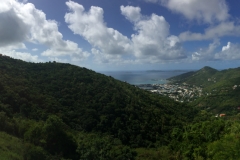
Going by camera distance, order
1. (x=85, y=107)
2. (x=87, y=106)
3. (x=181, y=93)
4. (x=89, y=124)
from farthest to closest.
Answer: (x=181, y=93) → (x=87, y=106) → (x=85, y=107) → (x=89, y=124)

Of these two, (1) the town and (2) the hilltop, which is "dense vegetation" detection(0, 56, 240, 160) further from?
(1) the town

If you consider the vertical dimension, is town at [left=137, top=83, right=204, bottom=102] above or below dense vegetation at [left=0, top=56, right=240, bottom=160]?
below

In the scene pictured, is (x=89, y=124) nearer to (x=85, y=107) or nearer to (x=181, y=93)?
(x=85, y=107)

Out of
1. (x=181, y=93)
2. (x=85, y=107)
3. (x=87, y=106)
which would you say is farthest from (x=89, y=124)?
(x=181, y=93)

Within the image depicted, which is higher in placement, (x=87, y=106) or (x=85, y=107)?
(x=87, y=106)

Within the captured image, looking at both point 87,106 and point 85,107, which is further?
point 87,106

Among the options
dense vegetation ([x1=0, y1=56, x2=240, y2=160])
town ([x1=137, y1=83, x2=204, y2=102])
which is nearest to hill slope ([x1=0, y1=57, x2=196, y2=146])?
dense vegetation ([x1=0, y1=56, x2=240, y2=160])

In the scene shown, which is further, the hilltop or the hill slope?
the hill slope

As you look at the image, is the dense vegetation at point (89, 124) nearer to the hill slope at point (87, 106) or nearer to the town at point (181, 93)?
the hill slope at point (87, 106)

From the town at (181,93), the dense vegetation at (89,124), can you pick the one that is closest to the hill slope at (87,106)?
the dense vegetation at (89,124)
